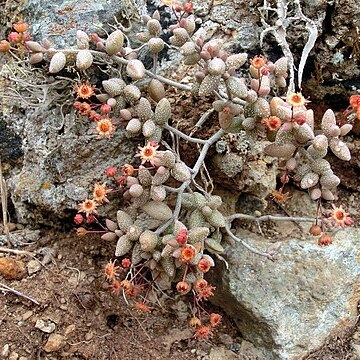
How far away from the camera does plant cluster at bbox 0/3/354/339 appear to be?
2137 mm

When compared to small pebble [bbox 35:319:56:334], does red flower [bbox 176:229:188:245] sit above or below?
above

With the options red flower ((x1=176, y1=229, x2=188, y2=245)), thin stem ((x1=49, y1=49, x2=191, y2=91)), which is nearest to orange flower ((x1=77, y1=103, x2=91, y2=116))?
thin stem ((x1=49, y1=49, x2=191, y2=91))

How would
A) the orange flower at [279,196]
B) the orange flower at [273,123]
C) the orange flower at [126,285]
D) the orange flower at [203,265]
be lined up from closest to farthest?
the orange flower at [273,123] → the orange flower at [203,265] → the orange flower at [126,285] → the orange flower at [279,196]

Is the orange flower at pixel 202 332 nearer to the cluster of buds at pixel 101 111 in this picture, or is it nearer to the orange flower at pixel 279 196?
the orange flower at pixel 279 196

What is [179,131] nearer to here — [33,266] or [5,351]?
[33,266]

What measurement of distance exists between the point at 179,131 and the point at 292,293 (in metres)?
0.87

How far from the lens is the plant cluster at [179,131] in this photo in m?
2.14

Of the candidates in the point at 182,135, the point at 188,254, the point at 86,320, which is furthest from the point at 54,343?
the point at 182,135

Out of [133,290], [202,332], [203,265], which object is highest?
[203,265]

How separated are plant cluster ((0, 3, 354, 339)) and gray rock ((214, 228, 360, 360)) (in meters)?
0.14

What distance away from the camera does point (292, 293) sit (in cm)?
251

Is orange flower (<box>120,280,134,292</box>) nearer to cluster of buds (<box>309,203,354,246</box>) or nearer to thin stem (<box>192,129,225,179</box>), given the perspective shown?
thin stem (<box>192,129,225,179</box>)

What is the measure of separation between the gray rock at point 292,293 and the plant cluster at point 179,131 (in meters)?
0.14

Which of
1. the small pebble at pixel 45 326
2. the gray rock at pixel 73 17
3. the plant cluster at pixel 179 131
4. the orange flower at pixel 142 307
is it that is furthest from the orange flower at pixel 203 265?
the gray rock at pixel 73 17
